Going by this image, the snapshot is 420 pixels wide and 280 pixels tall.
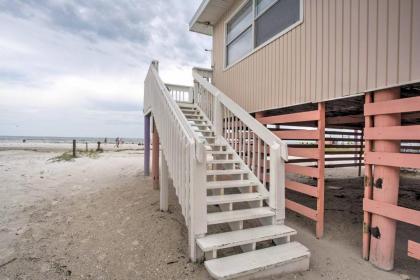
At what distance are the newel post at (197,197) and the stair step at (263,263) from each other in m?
0.34

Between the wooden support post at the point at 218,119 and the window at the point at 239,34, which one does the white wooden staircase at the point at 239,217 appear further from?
the window at the point at 239,34

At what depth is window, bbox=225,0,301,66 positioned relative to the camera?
4227 millimetres

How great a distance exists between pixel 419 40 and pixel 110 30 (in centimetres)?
1199

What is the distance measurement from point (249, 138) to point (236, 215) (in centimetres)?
156

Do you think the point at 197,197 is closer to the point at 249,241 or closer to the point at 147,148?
the point at 249,241

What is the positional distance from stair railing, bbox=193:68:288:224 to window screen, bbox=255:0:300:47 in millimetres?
1558

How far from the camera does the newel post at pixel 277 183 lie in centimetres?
320

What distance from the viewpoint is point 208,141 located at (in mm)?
5035

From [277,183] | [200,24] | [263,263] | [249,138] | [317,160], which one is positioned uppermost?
[200,24]

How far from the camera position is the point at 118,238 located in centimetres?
341

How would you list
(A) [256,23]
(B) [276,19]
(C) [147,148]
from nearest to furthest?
(B) [276,19] → (A) [256,23] → (C) [147,148]

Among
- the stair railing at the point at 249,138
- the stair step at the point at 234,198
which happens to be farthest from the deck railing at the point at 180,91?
the stair step at the point at 234,198

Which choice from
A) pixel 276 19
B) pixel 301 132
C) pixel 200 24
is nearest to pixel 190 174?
pixel 301 132

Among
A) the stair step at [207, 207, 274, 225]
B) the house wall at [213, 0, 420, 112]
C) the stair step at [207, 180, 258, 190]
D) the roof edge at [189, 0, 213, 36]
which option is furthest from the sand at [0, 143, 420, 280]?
the roof edge at [189, 0, 213, 36]
